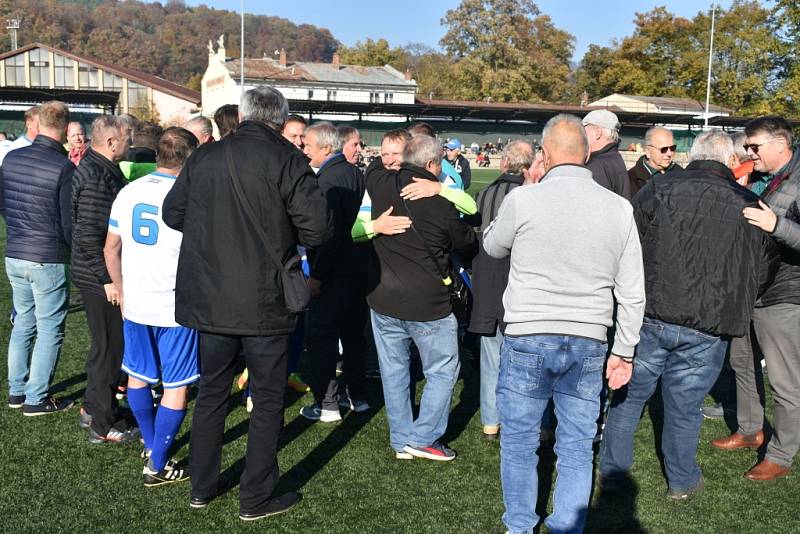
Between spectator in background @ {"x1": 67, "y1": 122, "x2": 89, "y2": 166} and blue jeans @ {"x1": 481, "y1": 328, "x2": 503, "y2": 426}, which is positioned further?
spectator in background @ {"x1": 67, "y1": 122, "x2": 89, "y2": 166}

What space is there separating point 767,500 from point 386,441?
2284 mm

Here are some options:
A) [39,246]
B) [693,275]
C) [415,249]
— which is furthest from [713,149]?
[39,246]

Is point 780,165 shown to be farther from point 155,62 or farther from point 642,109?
point 155,62

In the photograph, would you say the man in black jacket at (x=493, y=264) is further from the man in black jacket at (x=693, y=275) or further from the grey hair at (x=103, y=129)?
the grey hair at (x=103, y=129)

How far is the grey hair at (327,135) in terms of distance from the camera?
17.2 feet

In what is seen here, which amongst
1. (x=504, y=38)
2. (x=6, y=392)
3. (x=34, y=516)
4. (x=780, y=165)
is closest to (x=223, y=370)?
(x=34, y=516)

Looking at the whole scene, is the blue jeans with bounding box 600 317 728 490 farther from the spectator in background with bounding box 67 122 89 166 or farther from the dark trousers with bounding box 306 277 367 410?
the spectator in background with bounding box 67 122 89 166

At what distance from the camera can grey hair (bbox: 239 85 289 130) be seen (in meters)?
3.65

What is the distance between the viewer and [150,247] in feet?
13.3

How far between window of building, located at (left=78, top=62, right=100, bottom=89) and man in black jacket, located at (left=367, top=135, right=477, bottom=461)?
63.0 meters

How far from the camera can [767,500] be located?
4277mm

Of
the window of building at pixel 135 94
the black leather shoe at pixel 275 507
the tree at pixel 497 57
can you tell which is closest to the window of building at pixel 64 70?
the window of building at pixel 135 94

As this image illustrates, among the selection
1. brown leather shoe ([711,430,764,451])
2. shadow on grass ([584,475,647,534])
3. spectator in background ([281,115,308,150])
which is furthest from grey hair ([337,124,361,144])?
brown leather shoe ([711,430,764,451])

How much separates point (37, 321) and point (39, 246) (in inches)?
21.8
